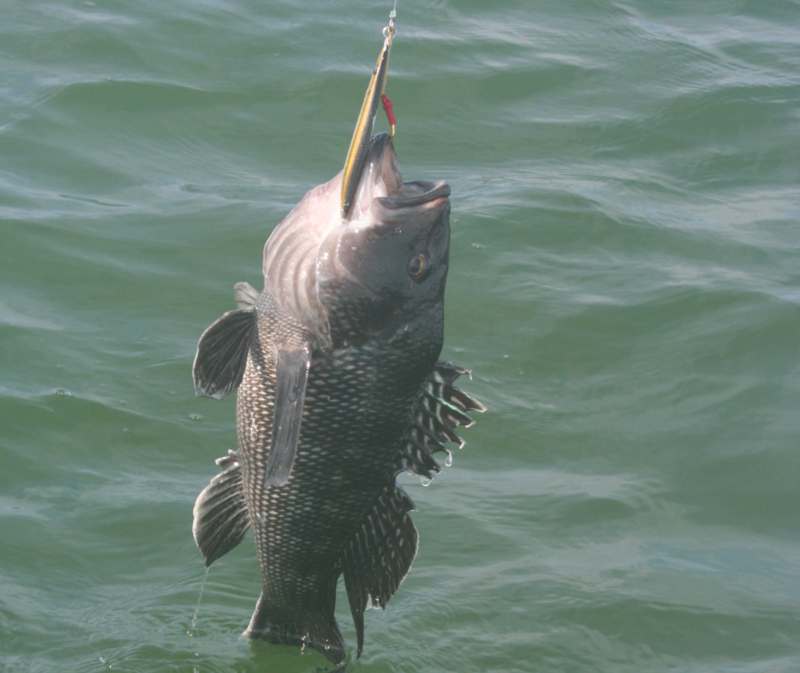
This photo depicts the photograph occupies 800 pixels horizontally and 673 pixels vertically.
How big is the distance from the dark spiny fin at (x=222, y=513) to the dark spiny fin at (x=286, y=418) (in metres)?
0.85

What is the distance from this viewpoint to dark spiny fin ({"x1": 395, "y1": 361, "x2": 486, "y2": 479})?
4.09 metres

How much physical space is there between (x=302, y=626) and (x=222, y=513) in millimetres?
641

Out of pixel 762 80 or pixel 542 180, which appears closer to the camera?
pixel 542 180

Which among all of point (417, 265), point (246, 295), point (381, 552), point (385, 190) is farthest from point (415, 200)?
point (381, 552)

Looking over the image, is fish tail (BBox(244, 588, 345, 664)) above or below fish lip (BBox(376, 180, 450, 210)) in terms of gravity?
below

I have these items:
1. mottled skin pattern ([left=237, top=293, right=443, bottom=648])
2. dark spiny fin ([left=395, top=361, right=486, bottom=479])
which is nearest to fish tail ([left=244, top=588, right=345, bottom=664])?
mottled skin pattern ([left=237, top=293, right=443, bottom=648])

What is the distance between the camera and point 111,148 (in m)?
9.23

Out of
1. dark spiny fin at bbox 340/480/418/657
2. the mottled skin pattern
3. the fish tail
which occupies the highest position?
the mottled skin pattern

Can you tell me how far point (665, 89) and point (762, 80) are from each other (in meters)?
1.19

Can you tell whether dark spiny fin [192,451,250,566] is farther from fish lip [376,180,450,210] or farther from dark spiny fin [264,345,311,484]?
fish lip [376,180,450,210]

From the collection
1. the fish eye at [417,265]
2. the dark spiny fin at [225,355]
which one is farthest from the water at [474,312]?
the fish eye at [417,265]

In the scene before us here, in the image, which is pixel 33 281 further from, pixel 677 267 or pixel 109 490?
pixel 677 267

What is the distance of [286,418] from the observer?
3.62 meters

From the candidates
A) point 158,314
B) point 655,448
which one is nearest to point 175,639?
point 158,314
